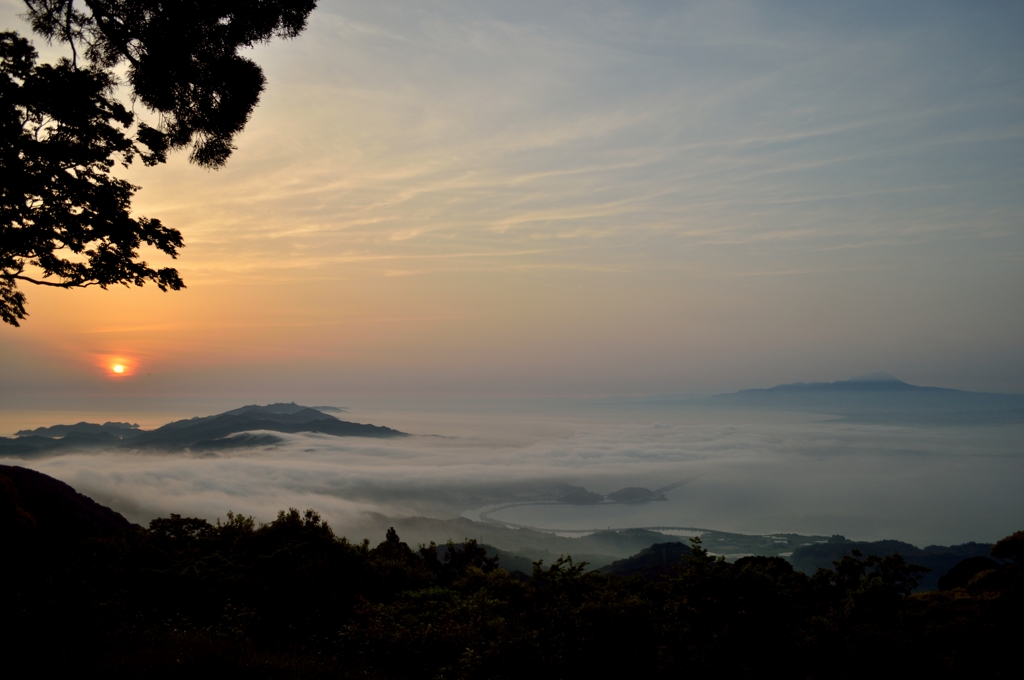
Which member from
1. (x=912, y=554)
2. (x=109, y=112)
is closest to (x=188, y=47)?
(x=109, y=112)

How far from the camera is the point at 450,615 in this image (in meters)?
13.8

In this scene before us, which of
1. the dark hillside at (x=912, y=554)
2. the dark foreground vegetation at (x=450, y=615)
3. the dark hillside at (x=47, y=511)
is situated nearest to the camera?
the dark foreground vegetation at (x=450, y=615)

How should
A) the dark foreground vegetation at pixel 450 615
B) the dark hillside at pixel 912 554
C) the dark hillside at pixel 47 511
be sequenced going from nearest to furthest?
1. the dark foreground vegetation at pixel 450 615
2. the dark hillside at pixel 47 511
3. the dark hillside at pixel 912 554

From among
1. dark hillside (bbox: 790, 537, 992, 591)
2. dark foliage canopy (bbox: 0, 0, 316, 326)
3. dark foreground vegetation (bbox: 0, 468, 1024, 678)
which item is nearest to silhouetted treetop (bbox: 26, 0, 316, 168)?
dark foliage canopy (bbox: 0, 0, 316, 326)

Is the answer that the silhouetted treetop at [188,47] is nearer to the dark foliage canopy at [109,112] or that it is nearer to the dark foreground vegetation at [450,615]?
the dark foliage canopy at [109,112]

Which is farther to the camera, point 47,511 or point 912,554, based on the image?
point 912,554

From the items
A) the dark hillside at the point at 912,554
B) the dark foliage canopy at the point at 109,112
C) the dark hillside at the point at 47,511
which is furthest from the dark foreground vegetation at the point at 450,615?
the dark hillside at the point at 912,554

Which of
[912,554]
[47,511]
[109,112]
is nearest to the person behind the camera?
[109,112]

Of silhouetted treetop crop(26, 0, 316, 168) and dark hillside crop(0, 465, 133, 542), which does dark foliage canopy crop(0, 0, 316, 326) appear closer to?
silhouetted treetop crop(26, 0, 316, 168)

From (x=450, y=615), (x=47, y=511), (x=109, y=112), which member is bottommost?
(x=450, y=615)

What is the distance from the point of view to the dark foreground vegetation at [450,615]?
31.6 feet

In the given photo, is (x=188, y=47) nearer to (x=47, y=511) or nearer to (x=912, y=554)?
(x=47, y=511)

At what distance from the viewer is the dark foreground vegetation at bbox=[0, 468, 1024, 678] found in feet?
31.6

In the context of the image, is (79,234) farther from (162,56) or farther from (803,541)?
(803,541)
